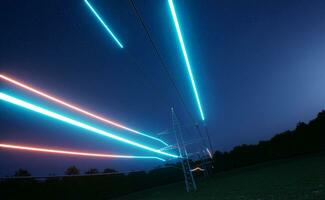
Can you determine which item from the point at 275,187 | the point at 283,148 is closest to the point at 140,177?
the point at 283,148

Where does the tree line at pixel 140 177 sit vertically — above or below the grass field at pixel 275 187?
above

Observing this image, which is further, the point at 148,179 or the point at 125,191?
the point at 148,179

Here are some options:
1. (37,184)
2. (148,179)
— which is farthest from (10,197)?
(148,179)

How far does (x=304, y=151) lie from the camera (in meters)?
53.6

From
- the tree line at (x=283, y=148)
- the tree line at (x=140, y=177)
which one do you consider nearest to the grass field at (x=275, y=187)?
the tree line at (x=140, y=177)

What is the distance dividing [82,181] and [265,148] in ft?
139

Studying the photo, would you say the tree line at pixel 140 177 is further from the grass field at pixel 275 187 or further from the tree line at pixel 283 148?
the grass field at pixel 275 187

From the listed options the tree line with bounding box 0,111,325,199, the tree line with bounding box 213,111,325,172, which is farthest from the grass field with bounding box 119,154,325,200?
the tree line with bounding box 213,111,325,172

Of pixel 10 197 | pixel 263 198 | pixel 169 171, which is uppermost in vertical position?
pixel 169 171

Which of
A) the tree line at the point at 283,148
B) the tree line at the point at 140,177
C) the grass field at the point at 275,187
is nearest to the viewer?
the grass field at the point at 275,187

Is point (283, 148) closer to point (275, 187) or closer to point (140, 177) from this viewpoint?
point (140, 177)

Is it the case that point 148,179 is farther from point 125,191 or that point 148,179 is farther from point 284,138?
point 284,138

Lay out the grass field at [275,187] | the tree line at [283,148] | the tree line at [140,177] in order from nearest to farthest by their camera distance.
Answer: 1. the grass field at [275,187]
2. the tree line at [140,177]
3. the tree line at [283,148]

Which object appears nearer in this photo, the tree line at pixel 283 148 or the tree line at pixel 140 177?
the tree line at pixel 140 177
